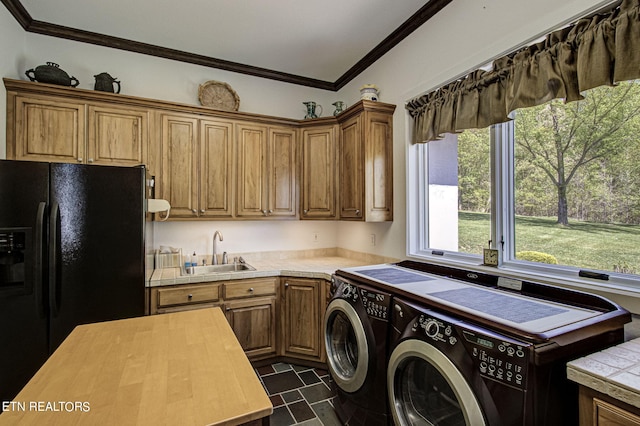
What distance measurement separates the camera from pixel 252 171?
3053 mm

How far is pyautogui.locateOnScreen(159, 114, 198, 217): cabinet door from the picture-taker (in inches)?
107

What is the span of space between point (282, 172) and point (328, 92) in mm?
1328

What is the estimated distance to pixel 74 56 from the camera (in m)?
2.70

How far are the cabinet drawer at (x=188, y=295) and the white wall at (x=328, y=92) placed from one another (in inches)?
27.8

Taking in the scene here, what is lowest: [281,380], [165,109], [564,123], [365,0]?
[281,380]

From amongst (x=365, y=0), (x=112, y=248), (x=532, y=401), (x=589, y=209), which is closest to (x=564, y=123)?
(x=589, y=209)

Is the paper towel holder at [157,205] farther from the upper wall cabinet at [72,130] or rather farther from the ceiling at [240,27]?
the ceiling at [240,27]

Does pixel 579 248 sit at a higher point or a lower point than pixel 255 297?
higher

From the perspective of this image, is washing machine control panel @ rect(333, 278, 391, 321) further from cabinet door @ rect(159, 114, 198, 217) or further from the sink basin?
cabinet door @ rect(159, 114, 198, 217)

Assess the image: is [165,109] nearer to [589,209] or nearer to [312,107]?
[312,107]

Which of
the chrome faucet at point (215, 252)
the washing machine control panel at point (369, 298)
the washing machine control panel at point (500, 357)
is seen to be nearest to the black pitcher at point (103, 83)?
the chrome faucet at point (215, 252)

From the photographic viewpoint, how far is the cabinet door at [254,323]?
2637 mm

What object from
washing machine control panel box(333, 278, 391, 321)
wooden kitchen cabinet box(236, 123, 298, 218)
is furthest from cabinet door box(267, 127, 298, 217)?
washing machine control panel box(333, 278, 391, 321)

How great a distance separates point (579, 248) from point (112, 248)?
9.24 ft
